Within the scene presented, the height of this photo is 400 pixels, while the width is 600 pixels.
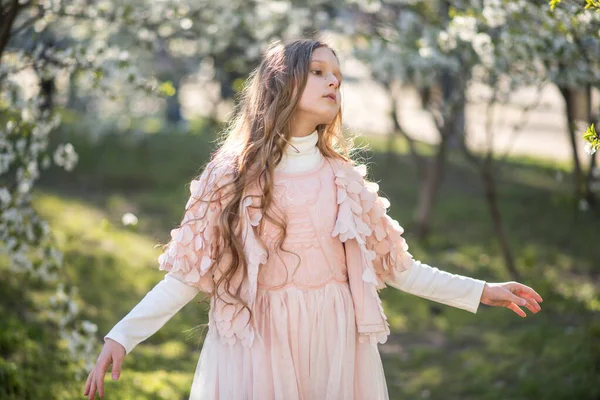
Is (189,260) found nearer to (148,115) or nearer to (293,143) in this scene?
(293,143)

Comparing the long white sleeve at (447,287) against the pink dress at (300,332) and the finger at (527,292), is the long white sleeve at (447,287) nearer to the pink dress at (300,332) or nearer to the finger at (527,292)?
the finger at (527,292)

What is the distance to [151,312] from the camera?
2.54 metres

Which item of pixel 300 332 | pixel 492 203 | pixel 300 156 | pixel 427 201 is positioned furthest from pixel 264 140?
pixel 427 201

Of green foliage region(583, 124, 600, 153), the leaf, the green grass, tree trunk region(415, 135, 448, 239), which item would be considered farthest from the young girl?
tree trunk region(415, 135, 448, 239)

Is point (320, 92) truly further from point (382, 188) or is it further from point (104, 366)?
point (382, 188)

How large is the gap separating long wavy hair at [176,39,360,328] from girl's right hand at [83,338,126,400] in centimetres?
36

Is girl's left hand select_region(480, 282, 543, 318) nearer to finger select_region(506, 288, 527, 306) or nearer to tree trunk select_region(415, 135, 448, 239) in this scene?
finger select_region(506, 288, 527, 306)

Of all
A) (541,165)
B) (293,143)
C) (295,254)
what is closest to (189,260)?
(295,254)

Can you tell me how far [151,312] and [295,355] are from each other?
0.46 meters

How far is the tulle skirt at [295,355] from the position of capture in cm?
259

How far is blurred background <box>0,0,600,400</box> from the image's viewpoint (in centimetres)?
440

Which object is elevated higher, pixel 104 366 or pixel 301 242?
pixel 301 242

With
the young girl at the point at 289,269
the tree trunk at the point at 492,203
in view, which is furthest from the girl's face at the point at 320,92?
the tree trunk at the point at 492,203

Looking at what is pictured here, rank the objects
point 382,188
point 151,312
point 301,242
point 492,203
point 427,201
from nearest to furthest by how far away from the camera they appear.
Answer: point 151,312 < point 301,242 < point 492,203 < point 427,201 < point 382,188
